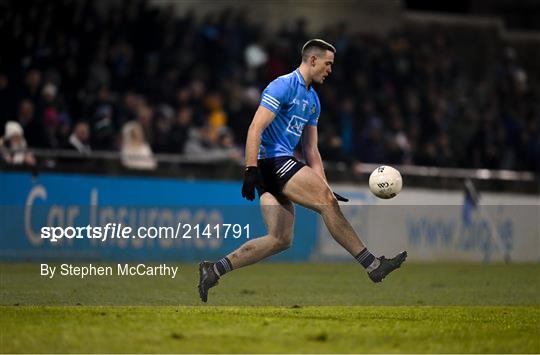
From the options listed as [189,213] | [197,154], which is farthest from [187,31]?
[189,213]

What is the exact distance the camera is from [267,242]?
10.7m

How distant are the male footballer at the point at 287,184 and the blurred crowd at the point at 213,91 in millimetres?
7182

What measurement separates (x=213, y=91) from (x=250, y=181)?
12.3m

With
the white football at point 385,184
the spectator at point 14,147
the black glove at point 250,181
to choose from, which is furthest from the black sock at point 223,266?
the spectator at point 14,147

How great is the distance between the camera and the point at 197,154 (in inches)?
795

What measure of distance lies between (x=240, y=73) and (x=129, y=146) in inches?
212

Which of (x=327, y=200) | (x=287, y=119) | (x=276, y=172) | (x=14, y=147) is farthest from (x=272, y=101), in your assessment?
(x=14, y=147)

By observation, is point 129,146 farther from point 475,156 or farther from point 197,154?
point 475,156

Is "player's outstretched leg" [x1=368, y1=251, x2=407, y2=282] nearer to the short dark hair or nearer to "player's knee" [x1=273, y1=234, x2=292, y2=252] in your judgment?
"player's knee" [x1=273, y1=234, x2=292, y2=252]

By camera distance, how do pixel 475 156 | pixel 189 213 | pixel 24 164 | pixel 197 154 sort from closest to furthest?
pixel 24 164, pixel 189 213, pixel 197 154, pixel 475 156

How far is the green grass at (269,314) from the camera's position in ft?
26.7

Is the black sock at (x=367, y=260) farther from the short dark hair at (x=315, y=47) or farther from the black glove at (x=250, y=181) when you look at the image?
the short dark hair at (x=315, y=47)

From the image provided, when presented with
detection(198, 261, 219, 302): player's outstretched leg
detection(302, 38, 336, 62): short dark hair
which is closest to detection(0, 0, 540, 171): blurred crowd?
detection(198, 261, 219, 302): player's outstretched leg

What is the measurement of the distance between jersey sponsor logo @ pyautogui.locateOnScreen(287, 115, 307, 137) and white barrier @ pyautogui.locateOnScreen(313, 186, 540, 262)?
906cm
